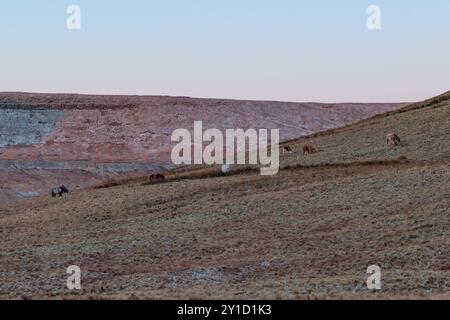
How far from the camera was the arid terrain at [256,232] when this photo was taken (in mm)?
26547

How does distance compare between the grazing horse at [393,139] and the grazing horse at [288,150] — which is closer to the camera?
the grazing horse at [393,139]

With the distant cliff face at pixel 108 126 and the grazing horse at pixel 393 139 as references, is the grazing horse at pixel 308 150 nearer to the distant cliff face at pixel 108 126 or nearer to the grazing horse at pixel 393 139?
the grazing horse at pixel 393 139

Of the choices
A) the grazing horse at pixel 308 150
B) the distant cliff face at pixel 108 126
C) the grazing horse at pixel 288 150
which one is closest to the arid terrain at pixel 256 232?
the grazing horse at pixel 308 150

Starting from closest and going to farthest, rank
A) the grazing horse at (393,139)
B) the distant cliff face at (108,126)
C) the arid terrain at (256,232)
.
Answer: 1. the arid terrain at (256,232)
2. the grazing horse at (393,139)
3. the distant cliff face at (108,126)

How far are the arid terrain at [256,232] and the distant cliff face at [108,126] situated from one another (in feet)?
111

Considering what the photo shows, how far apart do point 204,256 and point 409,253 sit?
7.96 meters

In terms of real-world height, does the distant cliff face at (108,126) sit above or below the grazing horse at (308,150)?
above

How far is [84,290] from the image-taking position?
26.6m

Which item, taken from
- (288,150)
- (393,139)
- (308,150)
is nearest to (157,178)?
(308,150)

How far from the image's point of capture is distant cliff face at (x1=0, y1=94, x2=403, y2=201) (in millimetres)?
93625

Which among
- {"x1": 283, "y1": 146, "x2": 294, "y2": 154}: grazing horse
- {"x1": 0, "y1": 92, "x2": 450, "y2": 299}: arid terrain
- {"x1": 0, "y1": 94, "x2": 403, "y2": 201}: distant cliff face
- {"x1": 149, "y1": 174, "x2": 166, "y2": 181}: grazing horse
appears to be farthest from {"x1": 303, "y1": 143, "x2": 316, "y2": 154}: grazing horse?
{"x1": 0, "y1": 94, "x2": 403, "y2": 201}: distant cliff face

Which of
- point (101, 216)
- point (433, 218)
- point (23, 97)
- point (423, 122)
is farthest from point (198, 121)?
point (433, 218)

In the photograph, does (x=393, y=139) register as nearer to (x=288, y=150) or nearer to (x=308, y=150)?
(x=308, y=150)

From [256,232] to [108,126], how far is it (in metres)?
85.8
